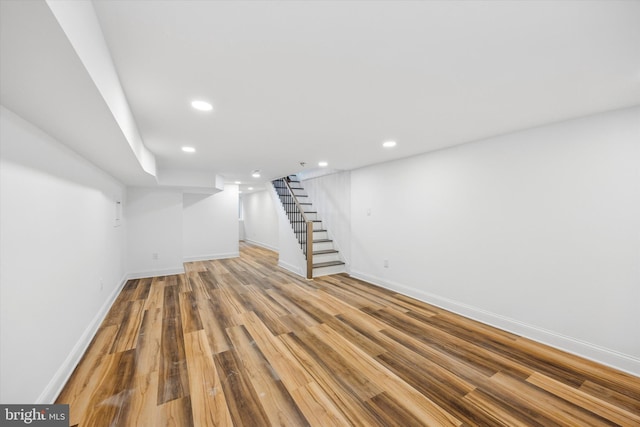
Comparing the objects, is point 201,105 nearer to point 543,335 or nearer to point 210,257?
point 543,335

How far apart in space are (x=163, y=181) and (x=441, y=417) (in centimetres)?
527

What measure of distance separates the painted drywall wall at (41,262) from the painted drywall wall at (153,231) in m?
2.48

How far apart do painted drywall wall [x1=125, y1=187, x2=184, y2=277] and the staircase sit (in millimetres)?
2385

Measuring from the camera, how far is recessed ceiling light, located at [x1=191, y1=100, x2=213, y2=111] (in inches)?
74.5

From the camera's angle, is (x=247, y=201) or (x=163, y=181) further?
(x=247, y=201)

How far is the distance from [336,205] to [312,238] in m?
0.96

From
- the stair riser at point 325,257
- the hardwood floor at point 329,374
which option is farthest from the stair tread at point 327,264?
the hardwood floor at point 329,374

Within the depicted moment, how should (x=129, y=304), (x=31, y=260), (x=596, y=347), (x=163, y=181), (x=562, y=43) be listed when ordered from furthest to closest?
(x=163, y=181)
(x=129, y=304)
(x=596, y=347)
(x=31, y=260)
(x=562, y=43)

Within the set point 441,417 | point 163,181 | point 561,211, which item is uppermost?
point 163,181

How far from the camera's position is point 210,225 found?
264 inches

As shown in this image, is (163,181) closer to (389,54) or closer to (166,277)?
(166,277)

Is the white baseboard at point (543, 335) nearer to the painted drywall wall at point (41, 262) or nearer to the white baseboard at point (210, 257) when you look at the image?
the painted drywall wall at point (41, 262)

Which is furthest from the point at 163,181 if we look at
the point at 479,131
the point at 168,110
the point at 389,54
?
the point at 479,131

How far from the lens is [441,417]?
1.56 metres
